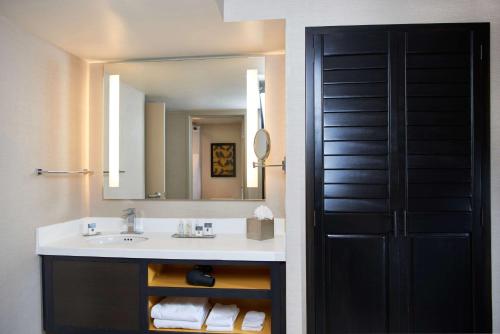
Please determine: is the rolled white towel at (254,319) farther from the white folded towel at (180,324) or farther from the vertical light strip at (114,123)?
the vertical light strip at (114,123)

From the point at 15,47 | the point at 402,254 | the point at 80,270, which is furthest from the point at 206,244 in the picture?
the point at 15,47

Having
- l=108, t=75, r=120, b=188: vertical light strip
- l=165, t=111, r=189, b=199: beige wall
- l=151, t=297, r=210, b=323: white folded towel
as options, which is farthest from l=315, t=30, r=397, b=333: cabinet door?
l=108, t=75, r=120, b=188: vertical light strip

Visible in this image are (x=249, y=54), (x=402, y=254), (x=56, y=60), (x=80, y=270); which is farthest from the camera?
(x=249, y=54)

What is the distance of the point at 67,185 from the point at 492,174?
2.68m

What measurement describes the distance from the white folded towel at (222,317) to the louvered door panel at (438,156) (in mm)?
1013

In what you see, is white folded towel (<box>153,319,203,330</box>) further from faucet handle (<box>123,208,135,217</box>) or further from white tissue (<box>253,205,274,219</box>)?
faucet handle (<box>123,208,135,217</box>)

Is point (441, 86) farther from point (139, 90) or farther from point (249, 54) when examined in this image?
point (139, 90)

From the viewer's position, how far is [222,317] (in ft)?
6.27

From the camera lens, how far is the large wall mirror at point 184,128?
2439mm

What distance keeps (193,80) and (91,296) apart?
5.27ft

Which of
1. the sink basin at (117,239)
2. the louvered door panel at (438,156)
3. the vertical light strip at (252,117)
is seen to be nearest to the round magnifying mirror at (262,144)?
the vertical light strip at (252,117)

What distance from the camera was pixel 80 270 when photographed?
6.48ft

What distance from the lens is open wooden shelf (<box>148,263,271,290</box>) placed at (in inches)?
75.3

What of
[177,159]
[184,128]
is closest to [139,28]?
[184,128]
